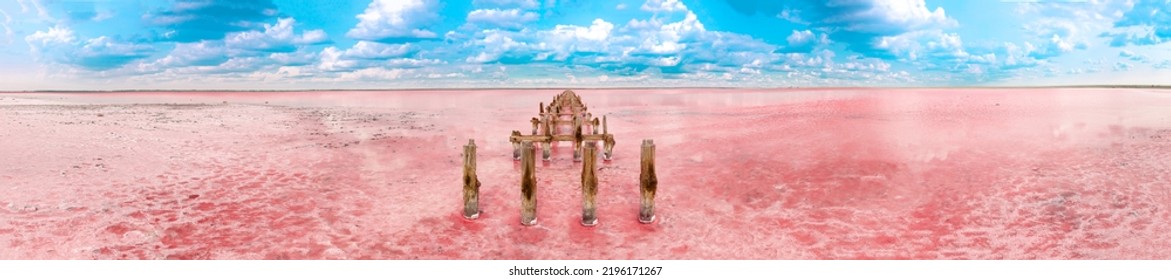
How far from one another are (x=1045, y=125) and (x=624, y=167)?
2201 cm

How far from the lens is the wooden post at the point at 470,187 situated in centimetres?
850

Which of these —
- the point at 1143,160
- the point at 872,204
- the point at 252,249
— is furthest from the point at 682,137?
the point at 252,249

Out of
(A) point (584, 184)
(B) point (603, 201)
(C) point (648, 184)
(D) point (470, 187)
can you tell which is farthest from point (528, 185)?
(B) point (603, 201)

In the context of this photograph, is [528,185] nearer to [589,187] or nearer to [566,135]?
[589,187]

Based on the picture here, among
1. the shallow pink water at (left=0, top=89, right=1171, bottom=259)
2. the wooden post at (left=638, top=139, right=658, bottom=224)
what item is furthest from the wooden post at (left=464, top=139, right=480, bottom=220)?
the wooden post at (left=638, top=139, right=658, bottom=224)

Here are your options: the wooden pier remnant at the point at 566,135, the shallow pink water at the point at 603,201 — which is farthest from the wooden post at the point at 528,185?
the wooden pier remnant at the point at 566,135

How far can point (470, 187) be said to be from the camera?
879 centimetres

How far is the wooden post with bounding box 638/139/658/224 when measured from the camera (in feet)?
27.1

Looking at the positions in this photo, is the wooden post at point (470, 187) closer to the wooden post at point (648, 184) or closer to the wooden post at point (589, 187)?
the wooden post at point (589, 187)

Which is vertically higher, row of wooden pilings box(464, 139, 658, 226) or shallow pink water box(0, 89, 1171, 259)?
→ row of wooden pilings box(464, 139, 658, 226)

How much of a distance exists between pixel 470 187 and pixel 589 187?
190cm

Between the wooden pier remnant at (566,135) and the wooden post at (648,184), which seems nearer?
the wooden post at (648,184)

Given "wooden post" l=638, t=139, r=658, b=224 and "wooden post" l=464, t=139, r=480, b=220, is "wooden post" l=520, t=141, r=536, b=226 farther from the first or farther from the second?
"wooden post" l=638, t=139, r=658, b=224

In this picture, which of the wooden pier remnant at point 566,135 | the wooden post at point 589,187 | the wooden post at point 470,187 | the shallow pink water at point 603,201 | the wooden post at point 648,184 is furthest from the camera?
the wooden pier remnant at point 566,135
